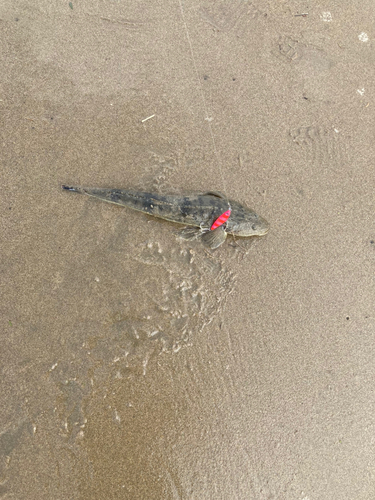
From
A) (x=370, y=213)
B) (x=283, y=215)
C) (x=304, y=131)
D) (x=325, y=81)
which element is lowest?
(x=283, y=215)

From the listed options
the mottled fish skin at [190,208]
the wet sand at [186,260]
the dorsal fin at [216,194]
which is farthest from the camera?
the dorsal fin at [216,194]

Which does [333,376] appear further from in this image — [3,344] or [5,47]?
[5,47]

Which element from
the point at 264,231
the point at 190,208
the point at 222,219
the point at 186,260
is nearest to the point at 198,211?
the point at 190,208

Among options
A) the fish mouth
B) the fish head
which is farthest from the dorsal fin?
the fish mouth

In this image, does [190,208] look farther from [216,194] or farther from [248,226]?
[248,226]

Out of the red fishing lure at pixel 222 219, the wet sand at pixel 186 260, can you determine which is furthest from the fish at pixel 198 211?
the wet sand at pixel 186 260

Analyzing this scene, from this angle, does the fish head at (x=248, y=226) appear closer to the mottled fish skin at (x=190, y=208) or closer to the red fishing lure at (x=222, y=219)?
the mottled fish skin at (x=190, y=208)

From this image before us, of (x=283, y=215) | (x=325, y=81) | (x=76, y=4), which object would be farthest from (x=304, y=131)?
(x=76, y=4)
